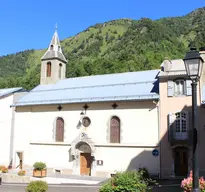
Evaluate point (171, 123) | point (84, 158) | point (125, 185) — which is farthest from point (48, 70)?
point (125, 185)

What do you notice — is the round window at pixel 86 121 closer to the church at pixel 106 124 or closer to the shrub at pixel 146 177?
the church at pixel 106 124

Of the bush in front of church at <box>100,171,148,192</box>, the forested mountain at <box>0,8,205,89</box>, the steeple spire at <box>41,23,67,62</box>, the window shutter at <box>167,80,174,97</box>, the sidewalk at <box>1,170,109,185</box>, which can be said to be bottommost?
the sidewalk at <box>1,170,109,185</box>

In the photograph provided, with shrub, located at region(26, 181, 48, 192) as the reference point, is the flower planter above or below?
below

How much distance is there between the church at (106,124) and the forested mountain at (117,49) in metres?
35.9

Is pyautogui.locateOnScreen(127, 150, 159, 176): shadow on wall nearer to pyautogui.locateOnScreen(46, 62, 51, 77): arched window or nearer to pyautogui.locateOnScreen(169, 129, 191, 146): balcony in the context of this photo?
pyautogui.locateOnScreen(169, 129, 191, 146): balcony

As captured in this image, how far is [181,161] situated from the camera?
856 inches

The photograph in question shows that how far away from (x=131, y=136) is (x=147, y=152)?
195cm

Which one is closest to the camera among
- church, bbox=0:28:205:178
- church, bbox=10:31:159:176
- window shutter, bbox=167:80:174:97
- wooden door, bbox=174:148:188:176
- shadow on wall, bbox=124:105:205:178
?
shadow on wall, bbox=124:105:205:178

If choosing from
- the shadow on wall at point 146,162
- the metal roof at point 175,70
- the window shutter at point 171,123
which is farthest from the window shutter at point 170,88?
the shadow on wall at point 146,162

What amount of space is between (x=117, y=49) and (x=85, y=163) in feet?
299

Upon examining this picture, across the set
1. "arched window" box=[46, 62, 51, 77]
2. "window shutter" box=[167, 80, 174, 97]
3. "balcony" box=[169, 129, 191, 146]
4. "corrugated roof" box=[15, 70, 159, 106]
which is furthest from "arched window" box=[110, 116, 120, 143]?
"arched window" box=[46, 62, 51, 77]

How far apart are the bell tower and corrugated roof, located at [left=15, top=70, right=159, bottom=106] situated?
1.20m

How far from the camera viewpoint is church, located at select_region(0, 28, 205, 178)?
21.7 m

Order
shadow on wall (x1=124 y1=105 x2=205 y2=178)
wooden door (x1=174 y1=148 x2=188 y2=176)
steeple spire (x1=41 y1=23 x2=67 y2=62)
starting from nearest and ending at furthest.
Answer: shadow on wall (x1=124 y1=105 x2=205 y2=178)
wooden door (x1=174 y1=148 x2=188 y2=176)
steeple spire (x1=41 y1=23 x2=67 y2=62)
